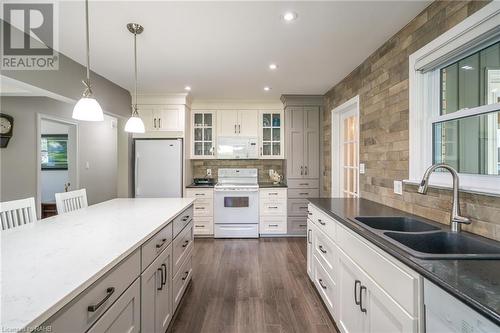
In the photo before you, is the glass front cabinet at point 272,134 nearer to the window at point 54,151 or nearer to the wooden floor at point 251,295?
the wooden floor at point 251,295

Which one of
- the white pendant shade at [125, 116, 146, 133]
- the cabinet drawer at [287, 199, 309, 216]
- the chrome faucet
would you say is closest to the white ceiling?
the white pendant shade at [125, 116, 146, 133]

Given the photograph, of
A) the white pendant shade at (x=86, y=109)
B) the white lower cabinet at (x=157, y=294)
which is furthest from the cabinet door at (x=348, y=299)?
A: the white pendant shade at (x=86, y=109)

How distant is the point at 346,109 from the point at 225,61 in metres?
1.82

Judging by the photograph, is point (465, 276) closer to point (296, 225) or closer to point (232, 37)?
point (232, 37)

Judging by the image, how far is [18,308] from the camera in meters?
0.66

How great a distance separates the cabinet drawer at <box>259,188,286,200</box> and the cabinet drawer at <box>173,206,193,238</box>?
181 cm

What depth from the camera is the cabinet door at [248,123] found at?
4438 millimetres

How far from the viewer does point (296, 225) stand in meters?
4.16

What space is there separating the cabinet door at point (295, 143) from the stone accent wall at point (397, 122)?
1.15m

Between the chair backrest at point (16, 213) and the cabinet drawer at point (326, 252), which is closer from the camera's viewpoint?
the chair backrest at point (16, 213)

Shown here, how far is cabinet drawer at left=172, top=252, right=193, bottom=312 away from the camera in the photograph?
1.97 meters

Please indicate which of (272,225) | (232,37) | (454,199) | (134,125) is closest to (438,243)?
(454,199)

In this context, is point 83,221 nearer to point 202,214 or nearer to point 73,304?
point 73,304

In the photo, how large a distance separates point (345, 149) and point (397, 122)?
1.40 m
